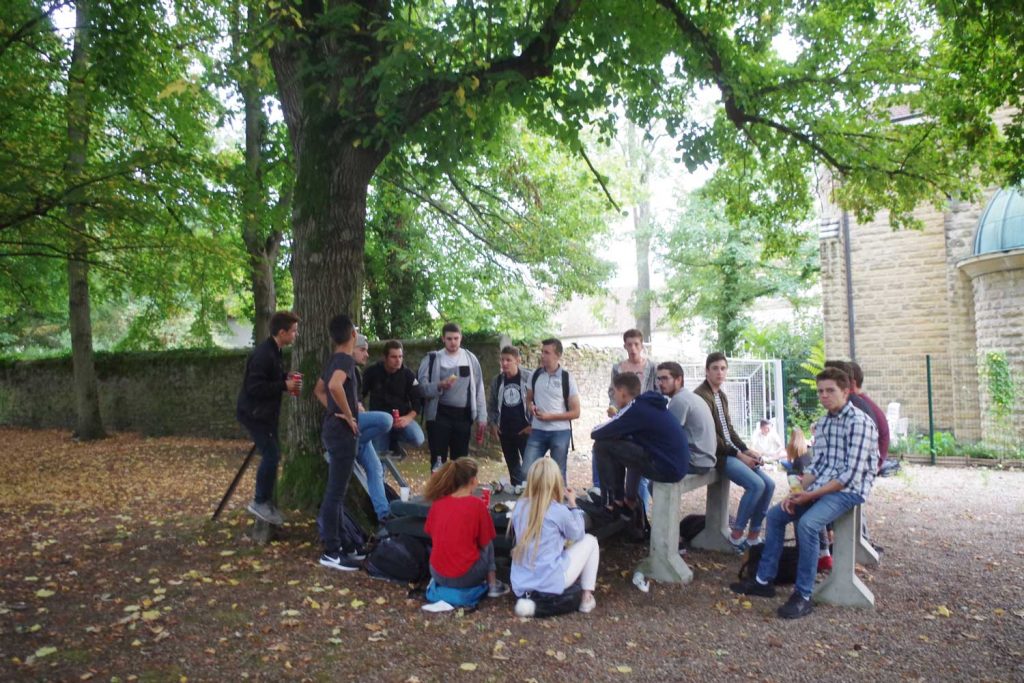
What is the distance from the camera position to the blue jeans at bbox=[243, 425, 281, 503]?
634 cm

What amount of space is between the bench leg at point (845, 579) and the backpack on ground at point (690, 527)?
1692mm

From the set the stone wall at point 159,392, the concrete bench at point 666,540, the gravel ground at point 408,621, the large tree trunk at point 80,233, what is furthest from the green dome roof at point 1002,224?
the large tree trunk at point 80,233

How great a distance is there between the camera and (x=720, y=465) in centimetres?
677

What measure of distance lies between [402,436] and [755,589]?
3.71m

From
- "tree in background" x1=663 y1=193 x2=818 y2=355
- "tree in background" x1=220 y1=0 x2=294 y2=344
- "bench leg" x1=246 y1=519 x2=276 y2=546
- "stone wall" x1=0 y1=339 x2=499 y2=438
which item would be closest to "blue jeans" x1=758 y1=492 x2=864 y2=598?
"bench leg" x1=246 y1=519 x2=276 y2=546

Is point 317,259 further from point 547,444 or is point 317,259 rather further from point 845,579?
point 845,579

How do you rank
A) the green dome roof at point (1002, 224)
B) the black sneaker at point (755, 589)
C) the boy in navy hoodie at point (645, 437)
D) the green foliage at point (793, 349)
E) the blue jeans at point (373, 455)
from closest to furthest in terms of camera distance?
the black sneaker at point (755, 589)
the boy in navy hoodie at point (645, 437)
the blue jeans at point (373, 455)
the green dome roof at point (1002, 224)
the green foliage at point (793, 349)

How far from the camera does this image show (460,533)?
17.2 ft

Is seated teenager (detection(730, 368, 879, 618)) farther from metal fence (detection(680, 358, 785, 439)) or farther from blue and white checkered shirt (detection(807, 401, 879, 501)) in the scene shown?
Result: metal fence (detection(680, 358, 785, 439))

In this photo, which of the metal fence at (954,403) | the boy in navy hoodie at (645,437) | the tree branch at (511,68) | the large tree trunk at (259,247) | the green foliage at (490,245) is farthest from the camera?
the green foliage at (490,245)

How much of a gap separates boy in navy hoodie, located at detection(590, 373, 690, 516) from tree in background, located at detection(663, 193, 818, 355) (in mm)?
20208

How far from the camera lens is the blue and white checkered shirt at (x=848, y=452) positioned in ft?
17.2

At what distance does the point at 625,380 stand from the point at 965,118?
5.16 meters

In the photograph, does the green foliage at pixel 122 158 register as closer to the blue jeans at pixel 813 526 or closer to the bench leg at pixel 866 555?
the blue jeans at pixel 813 526
